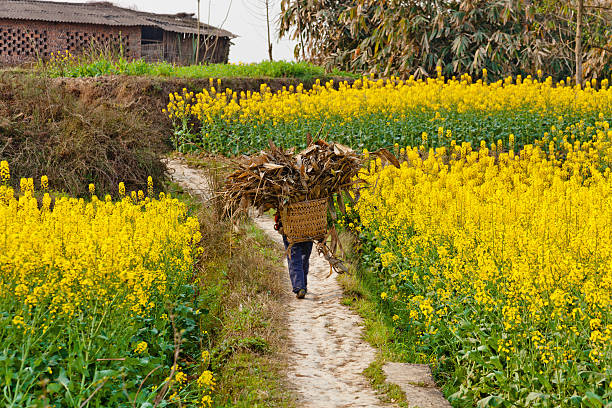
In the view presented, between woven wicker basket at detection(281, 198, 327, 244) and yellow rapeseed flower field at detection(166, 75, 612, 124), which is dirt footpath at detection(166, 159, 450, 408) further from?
yellow rapeseed flower field at detection(166, 75, 612, 124)

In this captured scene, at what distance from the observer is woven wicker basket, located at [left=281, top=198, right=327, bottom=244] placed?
688cm

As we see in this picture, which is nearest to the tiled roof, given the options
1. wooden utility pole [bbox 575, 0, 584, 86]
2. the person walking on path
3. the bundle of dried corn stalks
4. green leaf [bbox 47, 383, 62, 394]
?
wooden utility pole [bbox 575, 0, 584, 86]

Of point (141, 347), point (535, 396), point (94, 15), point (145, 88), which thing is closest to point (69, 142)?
point (145, 88)

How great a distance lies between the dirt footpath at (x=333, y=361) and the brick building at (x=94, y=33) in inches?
723

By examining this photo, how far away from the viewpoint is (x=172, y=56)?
2727cm

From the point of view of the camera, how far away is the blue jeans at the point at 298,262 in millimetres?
7066

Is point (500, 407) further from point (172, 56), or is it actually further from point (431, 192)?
point (172, 56)

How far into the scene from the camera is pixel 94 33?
25516 millimetres

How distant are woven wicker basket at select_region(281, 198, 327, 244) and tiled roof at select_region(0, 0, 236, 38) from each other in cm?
1949

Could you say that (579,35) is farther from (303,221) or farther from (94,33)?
(94,33)

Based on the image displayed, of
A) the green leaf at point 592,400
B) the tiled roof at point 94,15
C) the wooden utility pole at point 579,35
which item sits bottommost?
the green leaf at point 592,400

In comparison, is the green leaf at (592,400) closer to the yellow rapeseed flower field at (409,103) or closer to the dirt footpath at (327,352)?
the dirt footpath at (327,352)

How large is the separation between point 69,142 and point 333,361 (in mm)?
6477

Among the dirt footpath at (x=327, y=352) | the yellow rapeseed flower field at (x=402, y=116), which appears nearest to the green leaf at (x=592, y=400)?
the dirt footpath at (x=327, y=352)
